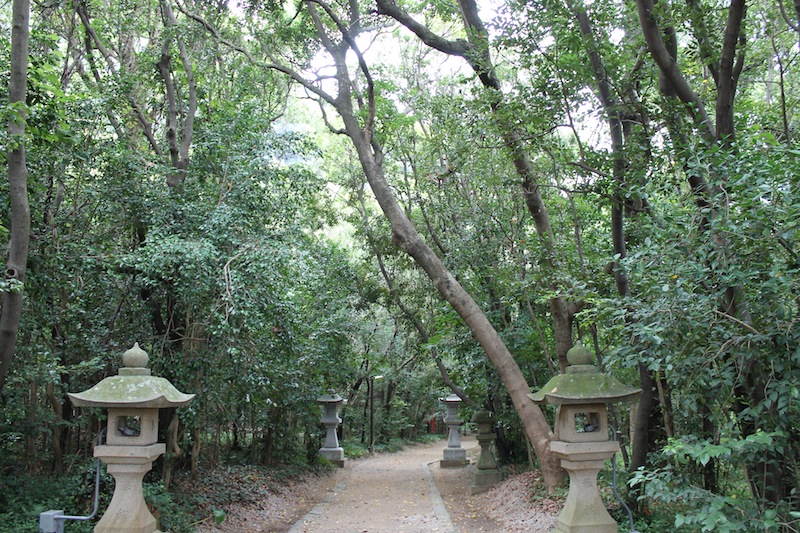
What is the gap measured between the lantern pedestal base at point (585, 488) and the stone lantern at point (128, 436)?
3393 mm

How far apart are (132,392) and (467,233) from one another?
712 cm

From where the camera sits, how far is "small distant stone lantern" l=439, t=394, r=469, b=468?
1468 centimetres

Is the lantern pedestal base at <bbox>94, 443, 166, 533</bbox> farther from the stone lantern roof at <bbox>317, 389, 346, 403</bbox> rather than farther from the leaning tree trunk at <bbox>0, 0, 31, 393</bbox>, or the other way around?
the stone lantern roof at <bbox>317, 389, 346, 403</bbox>

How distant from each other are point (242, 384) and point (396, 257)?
6.65 meters

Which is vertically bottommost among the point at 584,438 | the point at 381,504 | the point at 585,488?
the point at 381,504

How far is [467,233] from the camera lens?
35.8 feet

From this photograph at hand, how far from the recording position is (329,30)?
1061 cm

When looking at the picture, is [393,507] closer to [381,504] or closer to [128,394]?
[381,504]

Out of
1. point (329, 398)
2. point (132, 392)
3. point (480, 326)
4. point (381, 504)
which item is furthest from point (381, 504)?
point (132, 392)

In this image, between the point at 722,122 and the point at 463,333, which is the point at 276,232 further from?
the point at 722,122

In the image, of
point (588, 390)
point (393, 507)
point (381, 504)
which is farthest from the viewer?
point (381, 504)

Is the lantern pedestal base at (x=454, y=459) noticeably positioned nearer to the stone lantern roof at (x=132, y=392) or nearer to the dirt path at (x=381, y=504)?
the dirt path at (x=381, y=504)

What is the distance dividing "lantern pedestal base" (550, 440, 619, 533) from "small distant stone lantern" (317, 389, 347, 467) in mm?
9052

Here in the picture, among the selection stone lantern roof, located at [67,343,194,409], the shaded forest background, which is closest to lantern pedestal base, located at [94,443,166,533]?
stone lantern roof, located at [67,343,194,409]
